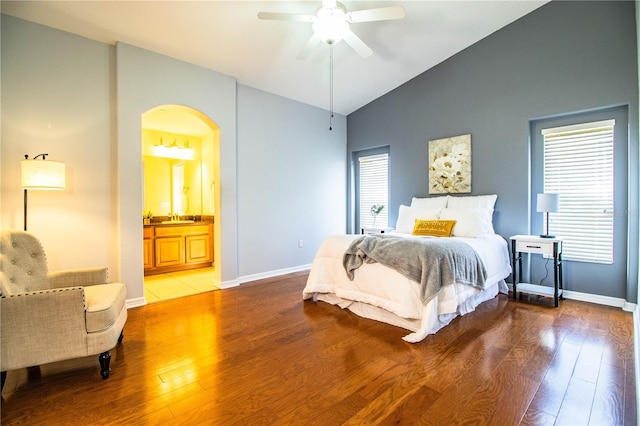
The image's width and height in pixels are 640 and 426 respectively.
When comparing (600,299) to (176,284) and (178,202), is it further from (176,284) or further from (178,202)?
(178,202)

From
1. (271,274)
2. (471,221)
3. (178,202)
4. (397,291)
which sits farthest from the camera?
(178,202)

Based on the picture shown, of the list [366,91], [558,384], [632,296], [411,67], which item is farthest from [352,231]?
[558,384]

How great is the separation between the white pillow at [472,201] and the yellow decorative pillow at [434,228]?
1.66 feet

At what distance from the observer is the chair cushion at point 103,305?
6.50ft

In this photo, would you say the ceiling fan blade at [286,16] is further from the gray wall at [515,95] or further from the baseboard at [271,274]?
the baseboard at [271,274]

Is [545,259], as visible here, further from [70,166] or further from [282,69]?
[70,166]

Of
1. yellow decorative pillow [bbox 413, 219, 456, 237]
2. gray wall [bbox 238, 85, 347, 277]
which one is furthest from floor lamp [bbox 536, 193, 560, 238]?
gray wall [bbox 238, 85, 347, 277]

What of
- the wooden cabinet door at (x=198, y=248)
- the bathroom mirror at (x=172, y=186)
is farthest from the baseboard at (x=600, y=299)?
the bathroom mirror at (x=172, y=186)

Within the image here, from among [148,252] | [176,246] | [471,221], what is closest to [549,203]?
[471,221]

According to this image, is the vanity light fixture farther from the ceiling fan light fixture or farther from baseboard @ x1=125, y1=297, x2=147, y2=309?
the ceiling fan light fixture

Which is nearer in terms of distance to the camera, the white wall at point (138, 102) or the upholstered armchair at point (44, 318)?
the upholstered armchair at point (44, 318)

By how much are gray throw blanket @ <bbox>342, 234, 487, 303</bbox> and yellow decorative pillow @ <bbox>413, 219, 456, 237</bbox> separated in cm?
68

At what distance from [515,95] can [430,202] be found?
1.76 m

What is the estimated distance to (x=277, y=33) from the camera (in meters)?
3.48
